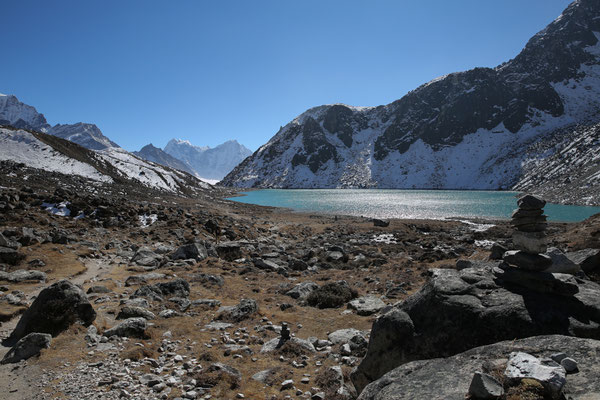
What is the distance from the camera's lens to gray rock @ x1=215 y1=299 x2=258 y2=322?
12.2 m

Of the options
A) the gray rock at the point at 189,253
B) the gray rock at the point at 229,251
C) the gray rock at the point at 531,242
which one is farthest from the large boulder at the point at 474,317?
the gray rock at the point at 229,251

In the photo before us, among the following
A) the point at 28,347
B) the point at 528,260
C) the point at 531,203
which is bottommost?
the point at 28,347

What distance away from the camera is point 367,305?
13.6 m

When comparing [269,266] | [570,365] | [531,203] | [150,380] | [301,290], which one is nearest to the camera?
[570,365]

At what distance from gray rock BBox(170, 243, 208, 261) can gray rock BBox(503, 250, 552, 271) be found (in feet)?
64.0

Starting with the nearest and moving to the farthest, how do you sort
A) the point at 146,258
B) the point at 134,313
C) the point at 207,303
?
the point at 134,313 < the point at 207,303 < the point at 146,258

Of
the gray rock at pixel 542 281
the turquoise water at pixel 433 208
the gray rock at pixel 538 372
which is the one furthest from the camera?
the turquoise water at pixel 433 208

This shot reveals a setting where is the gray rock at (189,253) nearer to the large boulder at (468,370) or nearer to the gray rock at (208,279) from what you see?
the gray rock at (208,279)

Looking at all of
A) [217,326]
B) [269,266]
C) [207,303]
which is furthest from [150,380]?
[269,266]

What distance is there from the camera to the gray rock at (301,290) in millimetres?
15682

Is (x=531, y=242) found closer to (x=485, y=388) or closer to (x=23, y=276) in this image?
(x=485, y=388)

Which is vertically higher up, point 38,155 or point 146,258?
point 38,155

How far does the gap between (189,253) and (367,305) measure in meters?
14.2

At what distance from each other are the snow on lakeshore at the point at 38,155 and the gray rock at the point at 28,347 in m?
57.3
